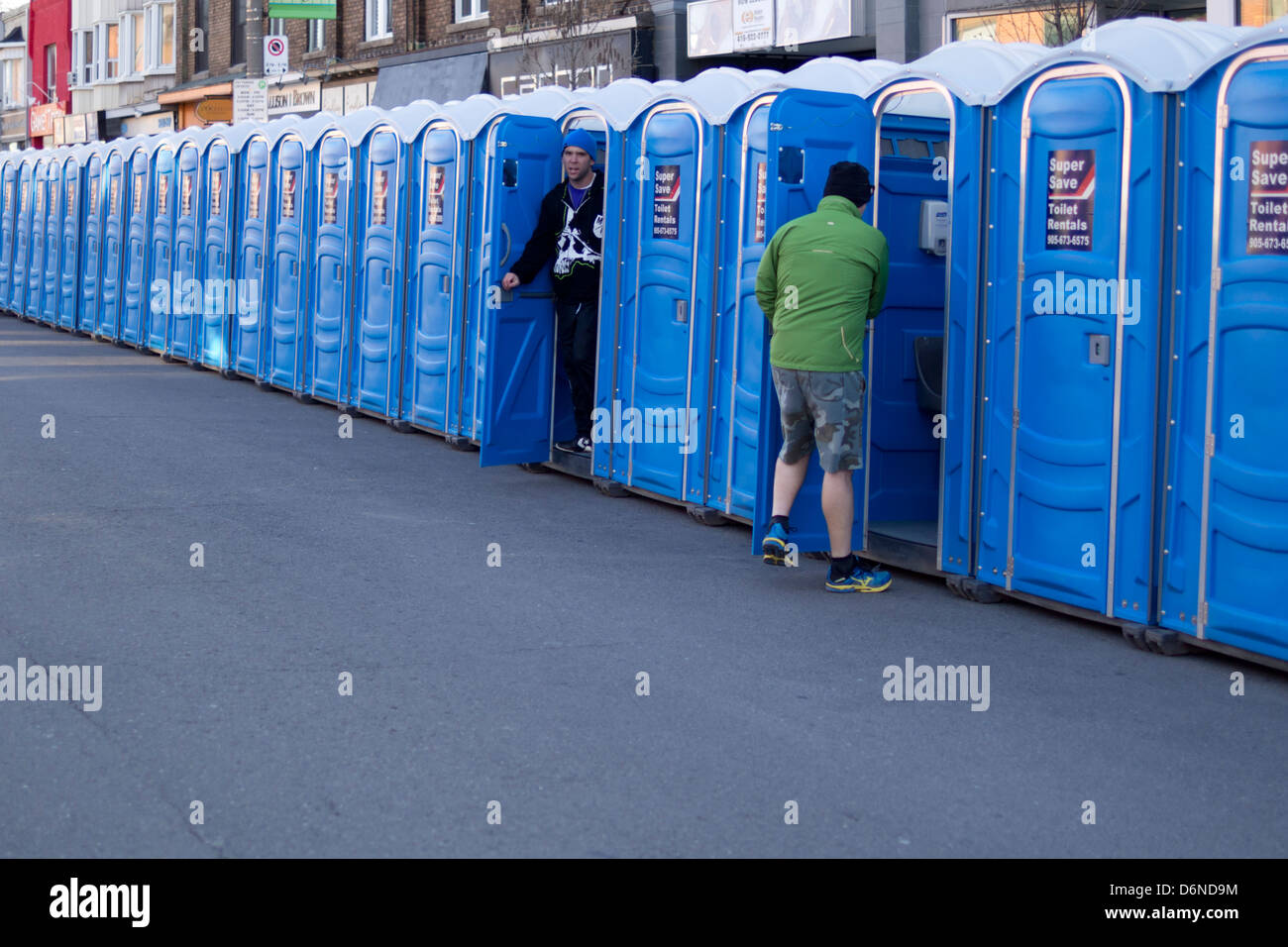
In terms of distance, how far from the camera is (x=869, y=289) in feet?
24.7

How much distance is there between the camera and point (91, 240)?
2102 cm

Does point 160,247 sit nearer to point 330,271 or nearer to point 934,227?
point 330,271

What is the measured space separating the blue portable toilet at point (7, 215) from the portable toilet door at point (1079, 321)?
20.3 m

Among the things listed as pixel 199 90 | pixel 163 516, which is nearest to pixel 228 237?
pixel 163 516

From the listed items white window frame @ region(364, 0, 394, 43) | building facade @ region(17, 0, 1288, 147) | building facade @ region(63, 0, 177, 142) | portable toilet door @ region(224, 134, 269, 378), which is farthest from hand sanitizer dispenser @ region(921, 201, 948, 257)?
building facade @ region(63, 0, 177, 142)

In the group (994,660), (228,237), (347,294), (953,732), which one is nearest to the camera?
(953,732)

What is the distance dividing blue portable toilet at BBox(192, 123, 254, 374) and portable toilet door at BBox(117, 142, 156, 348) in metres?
2.09

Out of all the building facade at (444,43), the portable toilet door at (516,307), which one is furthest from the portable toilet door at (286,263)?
the building facade at (444,43)

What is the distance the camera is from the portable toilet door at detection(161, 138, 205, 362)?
17297 millimetres

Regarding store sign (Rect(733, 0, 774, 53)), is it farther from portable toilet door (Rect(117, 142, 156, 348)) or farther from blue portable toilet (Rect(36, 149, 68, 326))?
blue portable toilet (Rect(36, 149, 68, 326))

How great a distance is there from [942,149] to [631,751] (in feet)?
16.3

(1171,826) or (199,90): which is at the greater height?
(199,90)

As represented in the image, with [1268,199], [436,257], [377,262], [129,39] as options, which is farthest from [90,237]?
[129,39]
